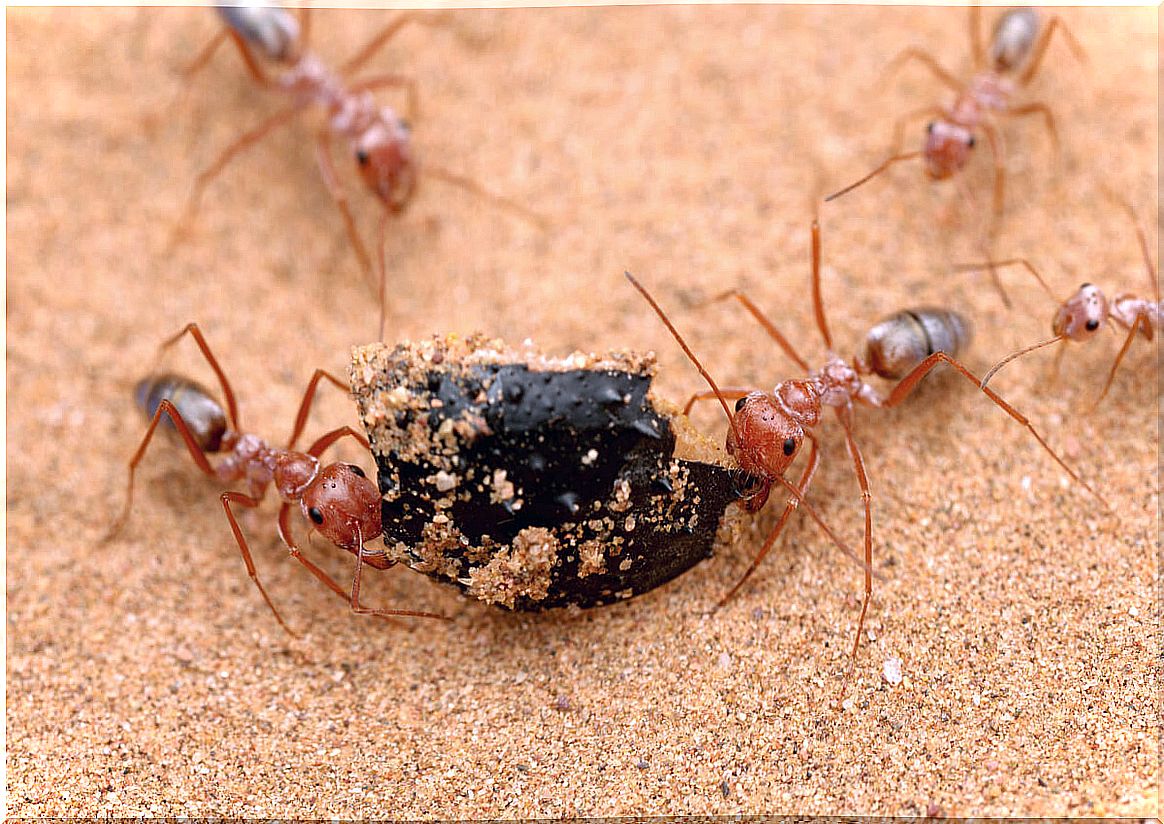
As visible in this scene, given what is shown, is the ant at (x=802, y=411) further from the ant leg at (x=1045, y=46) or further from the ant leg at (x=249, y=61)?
the ant leg at (x=249, y=61)

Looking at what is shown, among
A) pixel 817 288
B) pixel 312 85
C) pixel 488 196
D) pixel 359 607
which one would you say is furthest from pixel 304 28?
pixel 359 607

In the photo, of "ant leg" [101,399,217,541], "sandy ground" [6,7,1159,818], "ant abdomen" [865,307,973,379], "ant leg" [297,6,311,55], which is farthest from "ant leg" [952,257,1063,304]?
"ant leg" [297,6,311,55]

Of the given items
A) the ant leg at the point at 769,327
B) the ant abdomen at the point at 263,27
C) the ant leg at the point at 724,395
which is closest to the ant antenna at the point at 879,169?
the ant leg at the point at 769,327

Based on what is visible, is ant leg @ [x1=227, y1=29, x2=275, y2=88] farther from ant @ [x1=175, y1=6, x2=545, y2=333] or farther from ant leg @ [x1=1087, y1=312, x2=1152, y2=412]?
ant leg @ [x1=1087, y1=312, x2=1152, y2=412]

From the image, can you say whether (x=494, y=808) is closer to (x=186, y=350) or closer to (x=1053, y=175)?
(x=186, y=350)

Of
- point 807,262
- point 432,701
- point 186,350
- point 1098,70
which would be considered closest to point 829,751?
point 432,701

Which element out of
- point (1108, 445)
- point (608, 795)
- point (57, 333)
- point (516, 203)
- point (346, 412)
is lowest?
point (1108, 445)

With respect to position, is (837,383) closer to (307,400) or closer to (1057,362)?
(1057,362)
